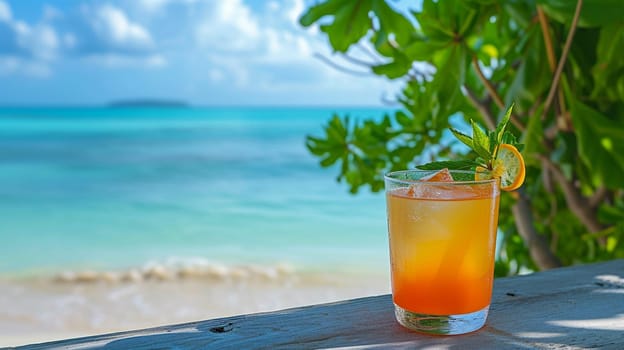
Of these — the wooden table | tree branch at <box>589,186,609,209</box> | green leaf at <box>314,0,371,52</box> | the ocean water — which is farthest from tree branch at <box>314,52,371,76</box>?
the ocean water

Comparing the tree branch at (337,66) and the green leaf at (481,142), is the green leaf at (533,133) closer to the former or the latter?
the tree branch at (337,66)

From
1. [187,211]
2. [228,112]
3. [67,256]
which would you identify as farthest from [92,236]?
[228,112]

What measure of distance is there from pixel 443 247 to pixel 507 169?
9 cm

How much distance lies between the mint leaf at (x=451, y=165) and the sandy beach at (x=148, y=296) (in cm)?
312

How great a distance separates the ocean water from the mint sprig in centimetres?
447

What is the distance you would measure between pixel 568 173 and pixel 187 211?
6.86m

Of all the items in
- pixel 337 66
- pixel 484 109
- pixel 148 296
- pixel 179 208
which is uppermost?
pixel 337 66

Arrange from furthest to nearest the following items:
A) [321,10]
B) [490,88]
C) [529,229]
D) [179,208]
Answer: [179,208] < [529,229] < [490,88] < [321,10]

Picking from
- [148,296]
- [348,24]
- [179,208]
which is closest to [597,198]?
[348,24]

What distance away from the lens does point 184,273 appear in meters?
4.88

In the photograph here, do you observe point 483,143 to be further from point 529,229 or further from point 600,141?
point 529,229

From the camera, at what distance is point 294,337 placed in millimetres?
600

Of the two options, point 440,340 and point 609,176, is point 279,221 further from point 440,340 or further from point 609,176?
point 440,340

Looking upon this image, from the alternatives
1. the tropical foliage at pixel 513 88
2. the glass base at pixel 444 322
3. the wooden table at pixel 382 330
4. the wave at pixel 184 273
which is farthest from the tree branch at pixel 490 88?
the wave at pixel 184 273
